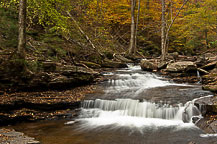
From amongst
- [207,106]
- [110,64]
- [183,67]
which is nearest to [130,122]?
[207,106]

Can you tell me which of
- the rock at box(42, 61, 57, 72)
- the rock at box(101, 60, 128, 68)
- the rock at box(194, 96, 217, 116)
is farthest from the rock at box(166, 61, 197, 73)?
the rock at box(42, 61, 57, 72)

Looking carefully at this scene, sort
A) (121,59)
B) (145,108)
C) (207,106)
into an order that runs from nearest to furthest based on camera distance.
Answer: (207,106) → (145,108) → (121,59)

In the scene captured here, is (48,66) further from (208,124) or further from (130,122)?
(208,124)

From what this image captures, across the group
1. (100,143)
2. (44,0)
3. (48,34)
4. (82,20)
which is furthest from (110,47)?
(100,143)

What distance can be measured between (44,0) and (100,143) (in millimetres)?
7637

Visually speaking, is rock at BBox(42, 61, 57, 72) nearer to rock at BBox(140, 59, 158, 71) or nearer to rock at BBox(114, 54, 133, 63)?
rock at BBox(140, 59, 158, 71)

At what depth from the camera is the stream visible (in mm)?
5363

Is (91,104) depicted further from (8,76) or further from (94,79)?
(8,76)

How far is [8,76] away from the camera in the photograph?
777cm

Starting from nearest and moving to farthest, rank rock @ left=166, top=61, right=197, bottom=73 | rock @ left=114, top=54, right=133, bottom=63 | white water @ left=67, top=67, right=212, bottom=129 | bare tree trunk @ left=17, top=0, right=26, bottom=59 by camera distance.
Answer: white water @ left=67, top=67, right=212, bottom=129 < bare tree trunk @ left=17, top=0, right=26, bottom=59 < rock @ left=166, top=61, right=197, bottom=73 < rock @ left=114, top=54, right=133, bottom=63

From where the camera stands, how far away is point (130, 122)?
6.81m

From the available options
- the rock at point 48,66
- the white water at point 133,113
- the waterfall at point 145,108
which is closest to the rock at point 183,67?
the white water at point 133,113

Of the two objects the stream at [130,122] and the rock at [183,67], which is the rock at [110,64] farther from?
the stream at [130,122]

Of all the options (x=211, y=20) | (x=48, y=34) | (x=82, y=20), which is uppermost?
(x=211, y=20)
